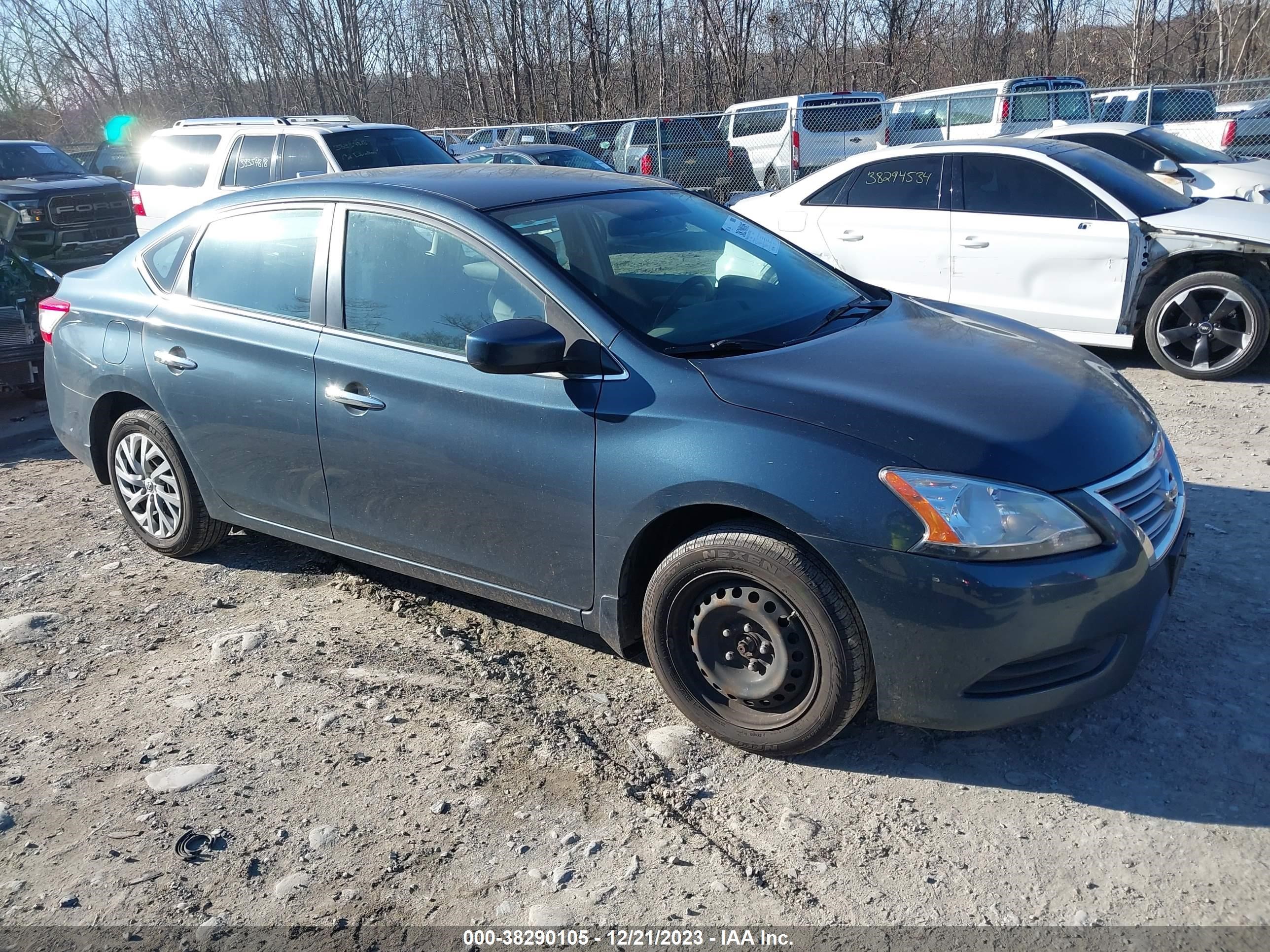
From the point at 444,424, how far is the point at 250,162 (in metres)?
10.1

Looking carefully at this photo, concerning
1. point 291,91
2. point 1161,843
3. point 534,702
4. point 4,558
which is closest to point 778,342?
point 534,702

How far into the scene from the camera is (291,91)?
32.1 meters

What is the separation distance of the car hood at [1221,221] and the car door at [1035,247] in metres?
0.30

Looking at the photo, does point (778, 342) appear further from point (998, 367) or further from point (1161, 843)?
point (1161, 843)

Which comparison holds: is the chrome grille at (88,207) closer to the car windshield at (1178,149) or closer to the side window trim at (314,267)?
the side window trim at (314,267)

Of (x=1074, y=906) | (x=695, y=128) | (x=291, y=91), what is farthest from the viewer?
(x=291, y=91)

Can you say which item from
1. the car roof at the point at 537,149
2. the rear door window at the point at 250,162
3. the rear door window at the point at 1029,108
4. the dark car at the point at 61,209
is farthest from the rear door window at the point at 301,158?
the rear door window at the point at 1029,108

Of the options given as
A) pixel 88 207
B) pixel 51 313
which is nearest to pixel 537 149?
pixel 88 207

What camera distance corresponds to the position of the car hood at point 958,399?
305 centimetres

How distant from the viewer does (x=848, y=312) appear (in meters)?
4.11

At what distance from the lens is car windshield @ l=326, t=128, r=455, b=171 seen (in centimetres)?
1190

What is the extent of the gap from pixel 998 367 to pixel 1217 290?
15.0 ft

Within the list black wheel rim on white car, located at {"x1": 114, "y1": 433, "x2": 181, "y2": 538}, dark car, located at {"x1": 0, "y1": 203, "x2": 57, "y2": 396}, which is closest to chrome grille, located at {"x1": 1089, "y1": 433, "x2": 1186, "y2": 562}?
black wheel rim on white car, located at {"x1": 114, "y1": 433, "x2": 181, "y2": 538}

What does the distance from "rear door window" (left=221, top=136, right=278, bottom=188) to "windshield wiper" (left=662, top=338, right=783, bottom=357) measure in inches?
397
